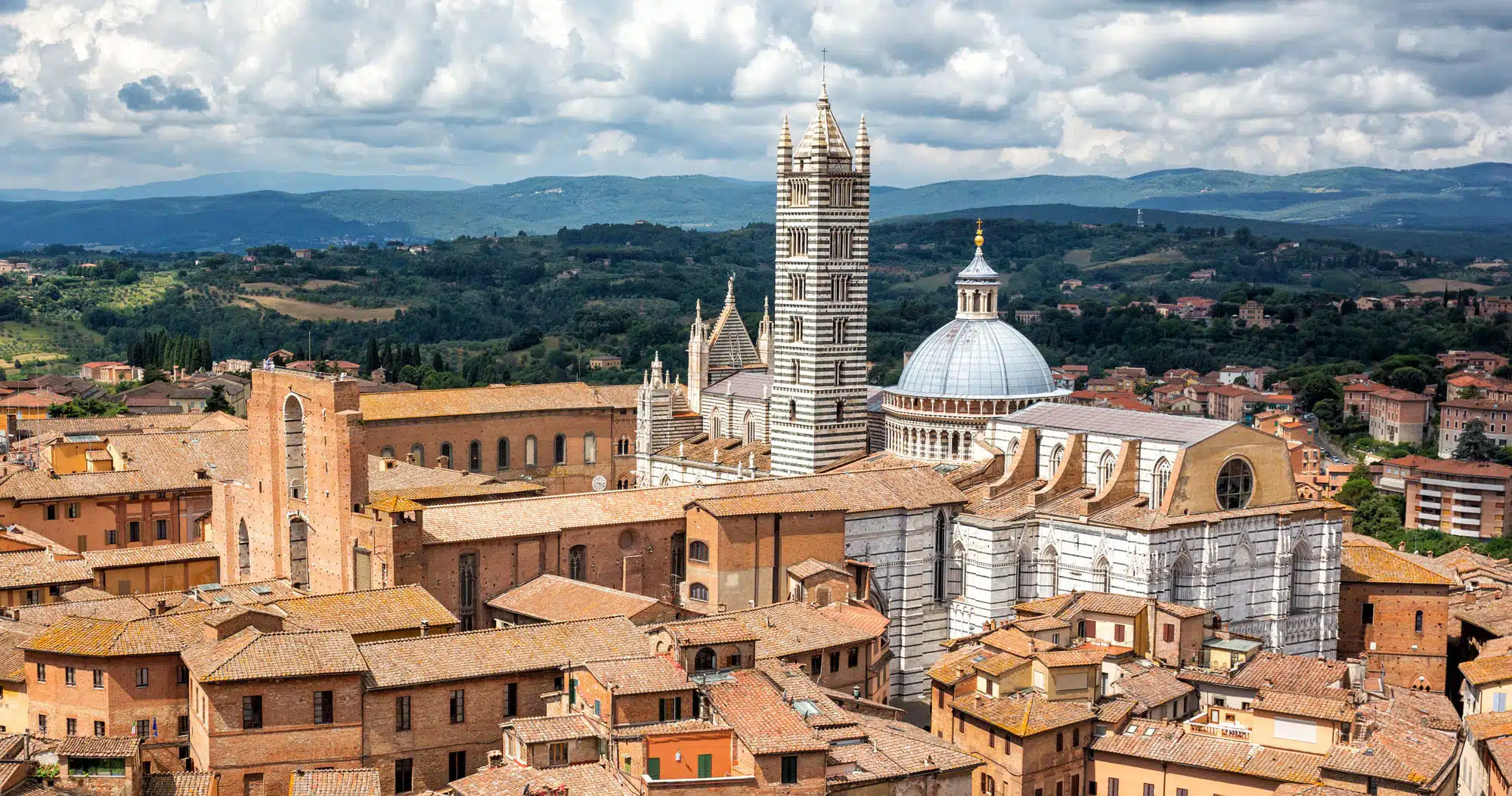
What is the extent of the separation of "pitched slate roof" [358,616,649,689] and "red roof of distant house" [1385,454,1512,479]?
55.1 meters

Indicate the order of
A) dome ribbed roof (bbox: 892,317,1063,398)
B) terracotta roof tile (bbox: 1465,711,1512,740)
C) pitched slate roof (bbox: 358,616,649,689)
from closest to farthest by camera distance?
pitched slate roof (bbox: 358,616,649,689), terracotta roof tile (bbox: 1465,711,1512,740), dome ribbed roof (bbox: 892,317,1063,398)

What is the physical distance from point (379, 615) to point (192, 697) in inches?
181

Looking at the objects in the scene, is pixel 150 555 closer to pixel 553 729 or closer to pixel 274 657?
pixel 274 657

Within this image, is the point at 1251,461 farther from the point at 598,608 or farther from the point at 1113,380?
the point at 1113,380

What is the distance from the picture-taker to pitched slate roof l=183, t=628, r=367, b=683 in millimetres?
33719

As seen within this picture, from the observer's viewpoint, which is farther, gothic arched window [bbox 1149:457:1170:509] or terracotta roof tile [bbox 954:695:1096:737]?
gothic arched window [bbox 1149:457:1170:509]

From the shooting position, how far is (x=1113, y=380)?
12031 cm

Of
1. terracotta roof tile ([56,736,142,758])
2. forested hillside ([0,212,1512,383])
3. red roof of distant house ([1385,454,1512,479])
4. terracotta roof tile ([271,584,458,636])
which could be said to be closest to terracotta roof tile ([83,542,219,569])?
terracotta roof tile ([271,584,458,636])

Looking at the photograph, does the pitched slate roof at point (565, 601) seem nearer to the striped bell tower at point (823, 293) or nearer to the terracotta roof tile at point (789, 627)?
the terracotta roof tile at point (789, 627)

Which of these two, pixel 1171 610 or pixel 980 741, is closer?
pixel 980 741

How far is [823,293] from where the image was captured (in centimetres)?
5562

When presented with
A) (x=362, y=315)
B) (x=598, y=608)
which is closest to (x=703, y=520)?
(x=598, y=608)

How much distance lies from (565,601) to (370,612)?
4.93 m

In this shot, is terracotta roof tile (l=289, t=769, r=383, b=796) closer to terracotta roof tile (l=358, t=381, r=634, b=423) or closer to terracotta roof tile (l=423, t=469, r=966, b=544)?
terracotta roof tile (l=423, t=469, r=966, b=544)
